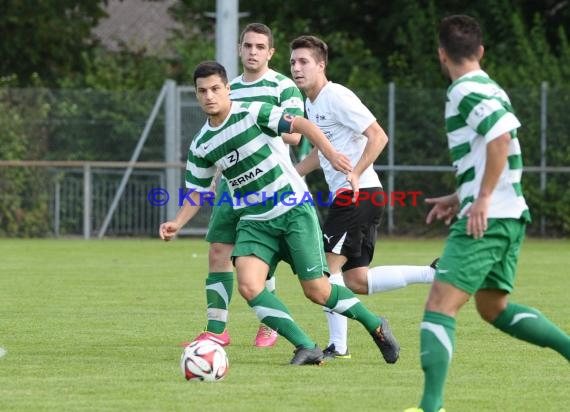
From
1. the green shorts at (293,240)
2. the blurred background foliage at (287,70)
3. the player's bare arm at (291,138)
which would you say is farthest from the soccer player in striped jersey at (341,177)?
the blurred background foliage at (287,70)

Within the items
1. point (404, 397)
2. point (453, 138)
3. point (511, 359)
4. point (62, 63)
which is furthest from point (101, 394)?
point (62, 63)

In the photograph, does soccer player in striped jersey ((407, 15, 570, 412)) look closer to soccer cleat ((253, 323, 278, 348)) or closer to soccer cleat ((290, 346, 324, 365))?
soccer cleat ((290, 346, 324, 365))

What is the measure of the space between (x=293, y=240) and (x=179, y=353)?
114 centimetres

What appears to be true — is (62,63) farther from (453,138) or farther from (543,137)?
(453,138)

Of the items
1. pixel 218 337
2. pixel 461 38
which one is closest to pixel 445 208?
pixel 461 38

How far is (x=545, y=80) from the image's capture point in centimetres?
2267

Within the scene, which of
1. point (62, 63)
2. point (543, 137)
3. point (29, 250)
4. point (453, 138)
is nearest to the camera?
point (453, 138)

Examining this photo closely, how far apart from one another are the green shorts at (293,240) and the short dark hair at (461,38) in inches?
77.2

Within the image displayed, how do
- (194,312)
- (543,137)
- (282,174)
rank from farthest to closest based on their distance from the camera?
(543,137), (194,312), (282,174)

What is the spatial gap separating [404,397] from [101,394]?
4.73 ft

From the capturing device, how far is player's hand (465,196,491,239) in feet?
19.7

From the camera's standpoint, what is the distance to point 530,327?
6492 mm

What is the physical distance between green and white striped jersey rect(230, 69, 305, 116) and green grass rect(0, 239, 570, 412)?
5.12 feet

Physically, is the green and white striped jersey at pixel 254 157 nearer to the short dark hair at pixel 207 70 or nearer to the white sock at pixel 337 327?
the short dark hair at pixel 207 70
